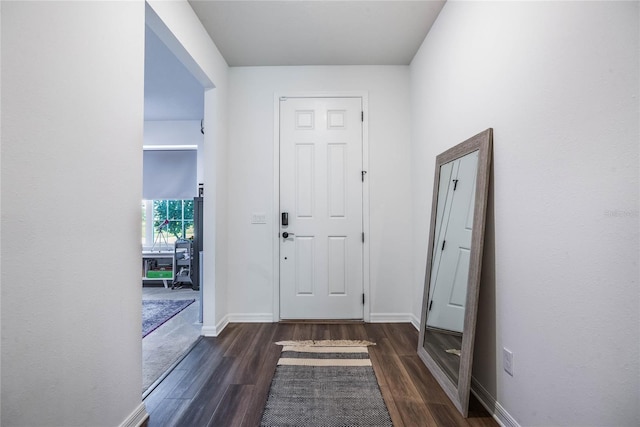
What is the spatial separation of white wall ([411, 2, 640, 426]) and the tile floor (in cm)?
215

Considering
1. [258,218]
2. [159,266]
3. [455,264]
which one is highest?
[258,218]

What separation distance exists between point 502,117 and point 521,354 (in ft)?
3.91

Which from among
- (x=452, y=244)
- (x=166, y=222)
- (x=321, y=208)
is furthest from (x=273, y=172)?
(x=166, y=222)

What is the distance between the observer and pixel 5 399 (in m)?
0.88

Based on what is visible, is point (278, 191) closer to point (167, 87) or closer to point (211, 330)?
point (211, 330)

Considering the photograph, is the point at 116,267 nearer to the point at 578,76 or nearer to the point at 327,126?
the point at 578,76

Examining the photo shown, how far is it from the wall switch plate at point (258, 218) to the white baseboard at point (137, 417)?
1744 millimetres

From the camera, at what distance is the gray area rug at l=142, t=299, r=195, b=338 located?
291cm

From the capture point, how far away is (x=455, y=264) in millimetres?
1874

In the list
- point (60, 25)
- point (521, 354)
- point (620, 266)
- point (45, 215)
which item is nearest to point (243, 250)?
point (45, 215)

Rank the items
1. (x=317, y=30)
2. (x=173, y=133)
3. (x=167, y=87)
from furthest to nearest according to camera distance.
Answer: (x=173, y=133), (x=167, y=87), (x=317, y=30)

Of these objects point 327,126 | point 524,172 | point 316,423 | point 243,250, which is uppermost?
point 327,126

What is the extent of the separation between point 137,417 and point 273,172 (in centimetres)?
217

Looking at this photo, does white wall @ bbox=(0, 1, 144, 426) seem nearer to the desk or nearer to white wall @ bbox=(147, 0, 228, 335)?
white wall @ bbox=(147, 0, 228, 335)
